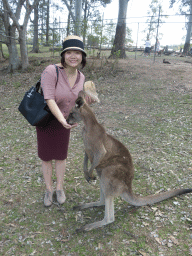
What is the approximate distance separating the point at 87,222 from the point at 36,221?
0.59 metres

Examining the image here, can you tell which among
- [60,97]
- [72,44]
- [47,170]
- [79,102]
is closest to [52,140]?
[47,170]

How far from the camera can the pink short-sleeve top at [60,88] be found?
2070mm

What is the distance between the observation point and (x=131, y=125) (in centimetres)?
513

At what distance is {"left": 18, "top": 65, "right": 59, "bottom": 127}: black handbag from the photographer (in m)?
2.14

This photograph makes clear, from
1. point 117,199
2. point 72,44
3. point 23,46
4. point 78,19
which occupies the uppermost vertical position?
point 78,19

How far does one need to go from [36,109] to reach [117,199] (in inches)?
62.7

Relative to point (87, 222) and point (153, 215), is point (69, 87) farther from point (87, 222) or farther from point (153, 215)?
point (153, 215)

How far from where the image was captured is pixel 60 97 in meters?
2.19

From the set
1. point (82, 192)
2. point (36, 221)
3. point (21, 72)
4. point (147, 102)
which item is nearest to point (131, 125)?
point (147, 102)

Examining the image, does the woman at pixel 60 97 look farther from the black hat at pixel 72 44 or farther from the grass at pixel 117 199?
the grass at pixel 117 199

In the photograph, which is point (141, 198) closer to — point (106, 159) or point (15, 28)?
point (106, 159)

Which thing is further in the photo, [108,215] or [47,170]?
[47,170]

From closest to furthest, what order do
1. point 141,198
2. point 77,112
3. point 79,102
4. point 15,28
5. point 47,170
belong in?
1. point 79,102
2. point 77,112
3. point 141,198
4. point 47,170
5. point 15,28

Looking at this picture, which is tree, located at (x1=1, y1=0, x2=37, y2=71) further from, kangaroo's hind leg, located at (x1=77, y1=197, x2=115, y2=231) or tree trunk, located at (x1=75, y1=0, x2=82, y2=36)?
kangaroo's hind leg, located at (x1=77, y1=197, x2=115, y2=231)
